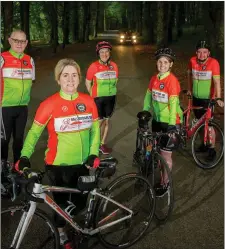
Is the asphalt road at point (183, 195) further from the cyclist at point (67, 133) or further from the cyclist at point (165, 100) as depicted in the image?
the cyclist at point (67, 133)

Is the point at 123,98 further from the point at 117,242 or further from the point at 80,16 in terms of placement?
the point at 80,16

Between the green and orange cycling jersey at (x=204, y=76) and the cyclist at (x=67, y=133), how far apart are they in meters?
3.54

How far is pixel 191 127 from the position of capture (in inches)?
271

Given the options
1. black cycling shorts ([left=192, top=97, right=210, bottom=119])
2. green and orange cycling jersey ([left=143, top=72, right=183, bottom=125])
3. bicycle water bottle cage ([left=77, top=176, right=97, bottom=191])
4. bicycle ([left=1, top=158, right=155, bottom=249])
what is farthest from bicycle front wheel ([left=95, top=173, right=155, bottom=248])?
black cycling shorts ([left=192, top=97, right=210, bottom=119])

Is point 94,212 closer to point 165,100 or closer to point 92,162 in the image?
point 92,162

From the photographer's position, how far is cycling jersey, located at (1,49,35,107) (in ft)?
18.4

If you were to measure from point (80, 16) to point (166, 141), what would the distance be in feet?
159

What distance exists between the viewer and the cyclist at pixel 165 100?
5078 mm

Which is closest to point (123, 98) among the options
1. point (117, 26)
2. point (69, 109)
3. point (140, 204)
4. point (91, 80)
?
point (91, 80)

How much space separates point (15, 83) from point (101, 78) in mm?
2160

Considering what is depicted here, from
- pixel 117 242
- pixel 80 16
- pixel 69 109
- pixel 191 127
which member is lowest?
pixel 117 242

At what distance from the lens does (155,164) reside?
5.05 meters

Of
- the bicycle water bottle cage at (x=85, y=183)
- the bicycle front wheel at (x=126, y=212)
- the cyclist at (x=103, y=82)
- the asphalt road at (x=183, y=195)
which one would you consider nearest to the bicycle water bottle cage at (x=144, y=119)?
the bicycle front wheel at (x=126, y=212)

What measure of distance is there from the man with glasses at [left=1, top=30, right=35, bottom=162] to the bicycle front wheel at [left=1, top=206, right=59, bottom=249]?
1.64 m
